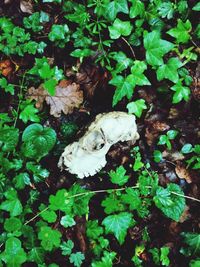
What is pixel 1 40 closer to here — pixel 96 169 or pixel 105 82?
pixel 105 82

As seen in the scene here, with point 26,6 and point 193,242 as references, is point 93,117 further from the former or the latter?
point 193,242

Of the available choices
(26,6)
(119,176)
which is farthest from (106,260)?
(26,6)

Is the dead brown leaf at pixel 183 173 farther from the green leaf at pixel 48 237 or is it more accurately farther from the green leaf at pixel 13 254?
the green leaf at pixel 13 254

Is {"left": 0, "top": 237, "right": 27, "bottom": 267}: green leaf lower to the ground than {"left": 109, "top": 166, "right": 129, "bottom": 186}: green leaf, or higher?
lower

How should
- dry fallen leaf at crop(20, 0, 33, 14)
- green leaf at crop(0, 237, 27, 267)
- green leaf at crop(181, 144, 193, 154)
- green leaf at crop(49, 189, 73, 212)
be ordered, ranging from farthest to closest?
dry fallen leaf at crop(20, 0, 33, 14)
green leaf at crop(181, 144, 193, 154)
green leaf at crop(49, 189, 73, 212)
green leaf at crop(0, 237, 27, 267)

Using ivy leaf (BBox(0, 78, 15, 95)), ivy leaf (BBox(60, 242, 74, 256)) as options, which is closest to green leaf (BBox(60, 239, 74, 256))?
ivy leaf (BBox(60, 242, 74, 256))

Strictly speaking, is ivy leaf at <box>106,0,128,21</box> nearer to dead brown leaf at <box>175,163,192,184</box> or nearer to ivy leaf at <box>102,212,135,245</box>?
dead brown leaf at <box>175,163,192,184</box>
